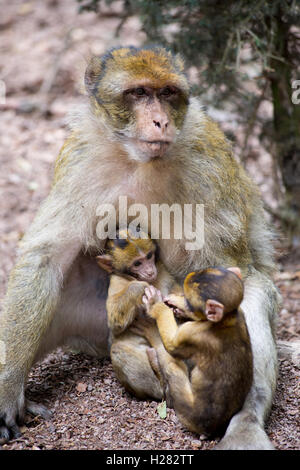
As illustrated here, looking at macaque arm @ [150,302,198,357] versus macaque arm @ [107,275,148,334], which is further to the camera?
macaque arm @ [107,275,148,334]

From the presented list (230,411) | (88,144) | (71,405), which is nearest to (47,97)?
(88,144)

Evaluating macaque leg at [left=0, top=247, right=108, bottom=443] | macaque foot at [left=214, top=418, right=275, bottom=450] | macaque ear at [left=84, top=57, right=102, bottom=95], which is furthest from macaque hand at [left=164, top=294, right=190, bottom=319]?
macaque ear at [left=84, top=57, right=102, bottom=95]

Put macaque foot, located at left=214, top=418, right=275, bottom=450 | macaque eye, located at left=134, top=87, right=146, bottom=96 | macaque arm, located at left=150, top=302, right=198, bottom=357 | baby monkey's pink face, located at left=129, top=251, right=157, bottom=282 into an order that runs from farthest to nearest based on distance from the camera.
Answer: baby monkey's pink face, located at left=129, top=251, right=157, bottom=282 → macaque eye, located at left=134, top=87, right=146, bottom=96 → macaque arm, located at left=150, top=302, right=198, bottom=357 → macaque foot, located at left=214, top=418, right=275, bottom=450

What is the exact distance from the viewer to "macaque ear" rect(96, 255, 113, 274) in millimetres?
5152

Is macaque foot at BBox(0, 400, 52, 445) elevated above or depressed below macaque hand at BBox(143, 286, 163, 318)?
below

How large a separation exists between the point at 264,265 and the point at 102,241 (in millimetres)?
1534

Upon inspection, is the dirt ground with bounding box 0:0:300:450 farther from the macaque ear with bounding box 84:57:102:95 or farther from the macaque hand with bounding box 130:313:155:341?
the macaque hand with bounding box 130:313:155:341

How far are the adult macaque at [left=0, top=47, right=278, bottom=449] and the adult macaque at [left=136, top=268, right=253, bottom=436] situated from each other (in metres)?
0.24

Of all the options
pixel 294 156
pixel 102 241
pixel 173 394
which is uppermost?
pixel 294 156

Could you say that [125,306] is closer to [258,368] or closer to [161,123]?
[258,368]

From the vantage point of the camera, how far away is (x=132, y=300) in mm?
4816
